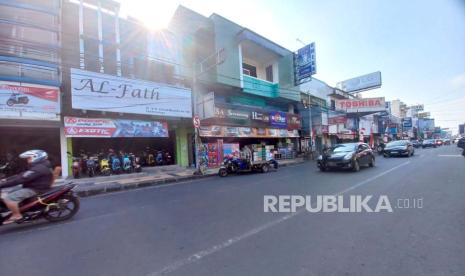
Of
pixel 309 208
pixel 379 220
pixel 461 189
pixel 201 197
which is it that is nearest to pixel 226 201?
pixel 201 197

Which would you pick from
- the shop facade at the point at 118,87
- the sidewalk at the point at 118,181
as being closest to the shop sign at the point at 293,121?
the shop facade at the point at 118,87

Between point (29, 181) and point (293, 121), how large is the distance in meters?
21.9

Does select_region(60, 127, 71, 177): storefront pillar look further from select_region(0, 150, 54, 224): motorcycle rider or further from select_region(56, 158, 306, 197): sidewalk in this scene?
select_region(0, 150, 54, 224): motorcycle rider

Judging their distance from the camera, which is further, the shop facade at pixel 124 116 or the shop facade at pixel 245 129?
the shop facade at pixel 245 129

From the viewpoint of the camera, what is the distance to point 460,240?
11.0 feet

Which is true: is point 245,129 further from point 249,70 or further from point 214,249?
point 214,249

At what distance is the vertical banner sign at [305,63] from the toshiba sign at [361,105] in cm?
1412

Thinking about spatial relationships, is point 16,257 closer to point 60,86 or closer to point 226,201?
point 226,201

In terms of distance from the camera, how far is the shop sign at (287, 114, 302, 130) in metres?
23.0

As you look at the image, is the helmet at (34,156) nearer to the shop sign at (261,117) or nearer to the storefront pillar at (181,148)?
the storefront pillar at (181,148)

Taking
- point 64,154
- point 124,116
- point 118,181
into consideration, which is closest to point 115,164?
point 118,181

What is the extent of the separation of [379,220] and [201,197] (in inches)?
187

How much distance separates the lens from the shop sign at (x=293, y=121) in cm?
2300

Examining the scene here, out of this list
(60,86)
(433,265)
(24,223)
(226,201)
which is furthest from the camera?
(60,86)
